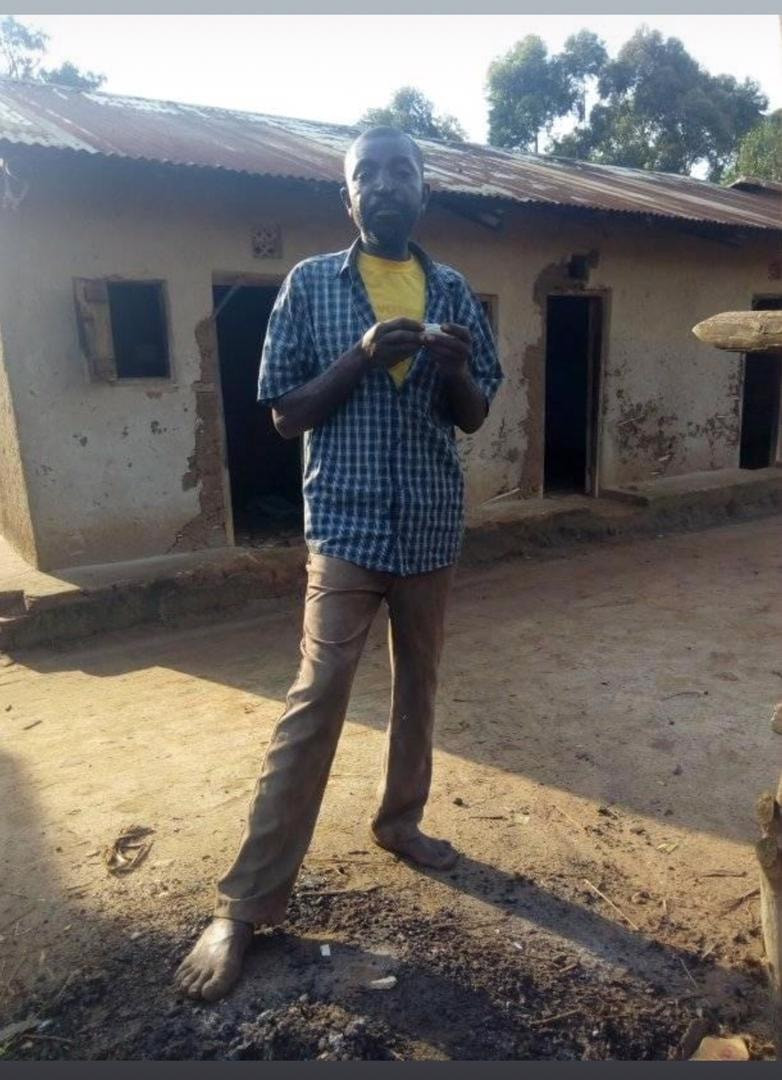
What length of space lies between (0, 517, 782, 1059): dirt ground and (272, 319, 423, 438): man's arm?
133 cm

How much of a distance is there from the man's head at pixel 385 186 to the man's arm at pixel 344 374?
34cm

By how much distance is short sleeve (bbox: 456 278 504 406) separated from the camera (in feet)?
7.38

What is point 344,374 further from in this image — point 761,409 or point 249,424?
point 761,409

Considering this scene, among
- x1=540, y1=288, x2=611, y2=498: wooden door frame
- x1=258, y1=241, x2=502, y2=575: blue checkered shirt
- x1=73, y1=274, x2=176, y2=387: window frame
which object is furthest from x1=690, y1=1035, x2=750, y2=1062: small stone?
x1=540, y1=288, x2=611, y2=498: wooden door frame

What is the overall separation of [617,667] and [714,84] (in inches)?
944

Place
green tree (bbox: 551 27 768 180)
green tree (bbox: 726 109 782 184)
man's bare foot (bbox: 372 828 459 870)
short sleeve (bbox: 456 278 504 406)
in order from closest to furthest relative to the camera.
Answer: short sleeve (bbox: 456 278 504 406), man's bare foot (bbox: 372 828 459 870), green tree (bbox: 726 109 782 184), green tree (bbox: 551 27 768 180)

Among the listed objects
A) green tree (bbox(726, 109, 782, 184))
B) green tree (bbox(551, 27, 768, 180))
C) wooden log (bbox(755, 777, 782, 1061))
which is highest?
green tree (bbox(551, 27, 768, 180))

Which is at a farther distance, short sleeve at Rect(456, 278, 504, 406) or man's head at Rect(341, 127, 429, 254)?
short sleeve at Rect(456, 278, 504, 406)

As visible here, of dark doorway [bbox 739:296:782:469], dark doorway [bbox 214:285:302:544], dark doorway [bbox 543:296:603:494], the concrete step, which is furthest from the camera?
dark doorway [bbox 739:296:782:469]

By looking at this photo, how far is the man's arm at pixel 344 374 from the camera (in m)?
1.88

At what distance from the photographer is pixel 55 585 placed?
4.83 meters

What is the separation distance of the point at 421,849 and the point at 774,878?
3.30 feet

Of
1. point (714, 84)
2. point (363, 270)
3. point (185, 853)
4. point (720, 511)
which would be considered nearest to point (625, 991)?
point (185, 853)

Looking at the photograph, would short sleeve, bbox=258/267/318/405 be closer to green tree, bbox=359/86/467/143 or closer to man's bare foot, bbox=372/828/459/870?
man's bare foot, bbox=372/828/459/870
